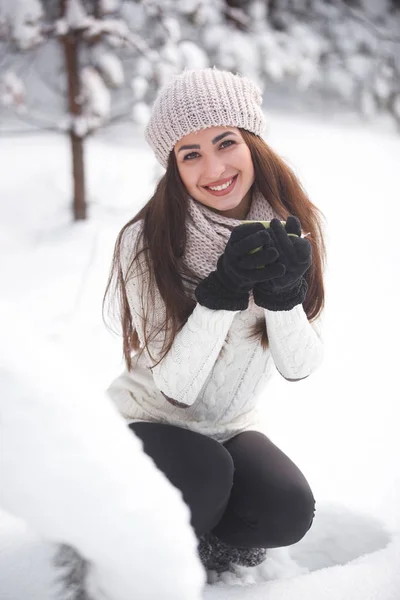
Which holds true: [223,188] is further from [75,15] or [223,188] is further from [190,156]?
[75,15]

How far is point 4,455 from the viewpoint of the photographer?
0.73 m

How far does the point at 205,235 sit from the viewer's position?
4.48 ft

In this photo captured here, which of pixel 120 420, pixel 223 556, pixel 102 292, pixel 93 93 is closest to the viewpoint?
pixel 120 420

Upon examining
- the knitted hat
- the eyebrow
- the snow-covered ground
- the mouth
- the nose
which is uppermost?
the knitted hat

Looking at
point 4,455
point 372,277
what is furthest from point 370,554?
point 372,277

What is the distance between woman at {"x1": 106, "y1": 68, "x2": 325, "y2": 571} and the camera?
4.28 ft

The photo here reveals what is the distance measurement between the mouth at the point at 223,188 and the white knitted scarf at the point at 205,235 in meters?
0.05

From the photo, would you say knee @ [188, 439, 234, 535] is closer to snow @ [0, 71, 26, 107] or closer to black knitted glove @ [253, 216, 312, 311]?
black knitted glove @ [253, 216, 312, 311]

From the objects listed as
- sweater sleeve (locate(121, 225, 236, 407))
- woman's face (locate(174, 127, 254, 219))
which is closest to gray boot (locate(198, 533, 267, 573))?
sweater sleeve (locate(121, 225, 236, 407))

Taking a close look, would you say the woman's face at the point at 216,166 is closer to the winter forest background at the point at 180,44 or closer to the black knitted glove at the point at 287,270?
the black knitted glove at the point at 287,270

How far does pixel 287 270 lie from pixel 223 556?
0.79m

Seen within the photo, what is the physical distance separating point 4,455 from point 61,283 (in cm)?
258

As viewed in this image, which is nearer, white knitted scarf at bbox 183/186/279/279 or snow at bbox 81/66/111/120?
white knitted scarf at bbox 183/186/279/279

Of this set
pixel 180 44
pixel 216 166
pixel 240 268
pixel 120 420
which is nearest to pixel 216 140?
pixel 216 166
